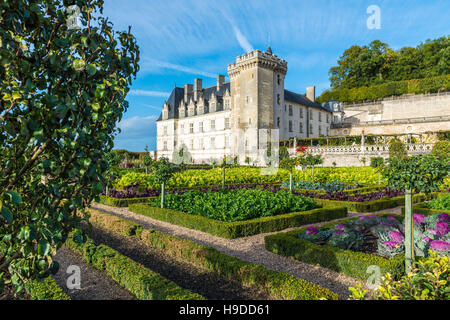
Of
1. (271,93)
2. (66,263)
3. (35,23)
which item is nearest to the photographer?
(35,23)

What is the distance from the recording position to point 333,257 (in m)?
5.07

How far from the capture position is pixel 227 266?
15.6 feet

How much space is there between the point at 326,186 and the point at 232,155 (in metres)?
20.8

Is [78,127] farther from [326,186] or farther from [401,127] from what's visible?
[401,127]

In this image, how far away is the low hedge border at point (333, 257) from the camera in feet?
15.2

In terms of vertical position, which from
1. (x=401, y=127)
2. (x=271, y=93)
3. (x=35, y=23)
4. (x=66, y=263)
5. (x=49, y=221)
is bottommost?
(x=66, y=263)

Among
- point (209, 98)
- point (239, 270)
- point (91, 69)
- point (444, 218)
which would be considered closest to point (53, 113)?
point (91, 69)

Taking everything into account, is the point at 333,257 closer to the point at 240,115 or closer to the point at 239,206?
Answer: the point at 239,206

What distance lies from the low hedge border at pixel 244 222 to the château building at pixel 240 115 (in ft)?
75.6

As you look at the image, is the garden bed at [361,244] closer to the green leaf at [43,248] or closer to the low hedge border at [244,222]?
the low hedge border at [244,222]

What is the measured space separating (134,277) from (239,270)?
5.09ft

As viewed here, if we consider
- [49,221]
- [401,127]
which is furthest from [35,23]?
[401,127]

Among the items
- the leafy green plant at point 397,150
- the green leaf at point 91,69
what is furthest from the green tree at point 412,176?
the green leaf at point 91,69
